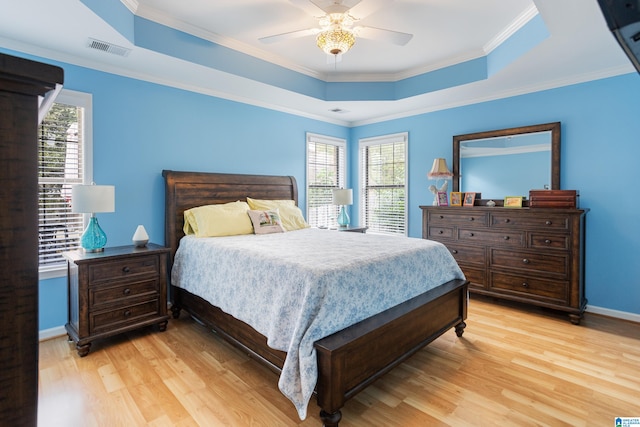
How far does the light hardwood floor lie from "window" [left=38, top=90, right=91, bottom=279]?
828 mm

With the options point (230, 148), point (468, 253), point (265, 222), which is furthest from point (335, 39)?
point (468, 253)

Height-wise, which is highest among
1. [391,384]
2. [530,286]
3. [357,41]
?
[357,41]

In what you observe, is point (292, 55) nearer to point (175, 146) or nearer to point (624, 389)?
point (175, 146)

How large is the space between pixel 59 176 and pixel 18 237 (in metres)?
3.07

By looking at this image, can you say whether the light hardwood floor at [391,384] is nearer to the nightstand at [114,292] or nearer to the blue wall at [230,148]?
the nightstand at [114,292]

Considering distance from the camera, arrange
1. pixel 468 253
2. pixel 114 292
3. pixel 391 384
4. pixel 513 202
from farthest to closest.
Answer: pixel 468 253 < pixel 513 202 < pixel 114 292 < pixel 391 384

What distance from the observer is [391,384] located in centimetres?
222

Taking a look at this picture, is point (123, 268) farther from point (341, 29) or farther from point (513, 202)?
point (513, 202)

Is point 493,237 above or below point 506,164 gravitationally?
below

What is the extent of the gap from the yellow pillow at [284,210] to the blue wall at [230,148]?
0.58 metres

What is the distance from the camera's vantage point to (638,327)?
10.2 feet

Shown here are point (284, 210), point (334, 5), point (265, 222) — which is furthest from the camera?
point (284, 210)

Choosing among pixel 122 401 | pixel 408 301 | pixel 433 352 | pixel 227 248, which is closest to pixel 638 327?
pixel 433 352

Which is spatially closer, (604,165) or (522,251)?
(604,165)
